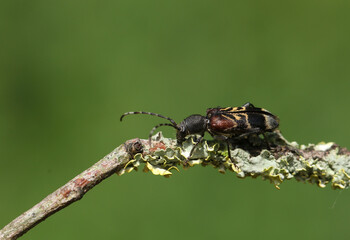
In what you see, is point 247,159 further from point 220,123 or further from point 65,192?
point 65,192

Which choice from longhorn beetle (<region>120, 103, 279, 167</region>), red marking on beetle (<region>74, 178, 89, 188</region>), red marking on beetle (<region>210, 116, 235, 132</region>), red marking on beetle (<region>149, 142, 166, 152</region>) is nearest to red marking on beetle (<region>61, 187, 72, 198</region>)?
red marking on beetle (<region>74, 178, 89, 188</region>)

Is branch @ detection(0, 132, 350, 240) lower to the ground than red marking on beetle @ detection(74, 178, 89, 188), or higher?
higher

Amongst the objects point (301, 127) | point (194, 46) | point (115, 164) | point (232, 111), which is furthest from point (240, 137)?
point (194, 46)

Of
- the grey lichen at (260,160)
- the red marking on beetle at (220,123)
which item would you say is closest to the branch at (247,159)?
the grey lichen at (260,160)

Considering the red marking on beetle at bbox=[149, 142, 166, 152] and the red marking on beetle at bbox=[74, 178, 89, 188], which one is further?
the red marking on beetle at bbox=[149, 142, 166, 152]

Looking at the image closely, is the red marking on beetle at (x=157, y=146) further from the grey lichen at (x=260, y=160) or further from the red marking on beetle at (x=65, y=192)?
the red marking on beetle at (x=65, y=192)

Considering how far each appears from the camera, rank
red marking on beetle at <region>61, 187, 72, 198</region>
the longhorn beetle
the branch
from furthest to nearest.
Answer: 1. the longhorn beetle
2. the branch
3. red marking on beetle at <region>61, 187, 72, 198</region>

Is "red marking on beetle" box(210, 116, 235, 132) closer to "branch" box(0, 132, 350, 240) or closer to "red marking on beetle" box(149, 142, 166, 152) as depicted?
"branch" box(0, 132, 350, 240)

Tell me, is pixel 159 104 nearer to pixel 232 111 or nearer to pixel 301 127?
pixel 301 127
